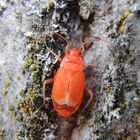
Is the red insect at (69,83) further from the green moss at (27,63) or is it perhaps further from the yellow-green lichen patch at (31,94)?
the green moss at (27,63)

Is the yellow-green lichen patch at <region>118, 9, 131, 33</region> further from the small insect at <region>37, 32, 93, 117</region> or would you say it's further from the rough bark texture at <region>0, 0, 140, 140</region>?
the small insect at <region>37, 32, 93, 117</region>

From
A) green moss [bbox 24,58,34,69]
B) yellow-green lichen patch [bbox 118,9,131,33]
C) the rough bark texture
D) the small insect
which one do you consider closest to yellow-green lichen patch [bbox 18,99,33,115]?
the rough bark texture

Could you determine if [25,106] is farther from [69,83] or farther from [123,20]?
[123,20]

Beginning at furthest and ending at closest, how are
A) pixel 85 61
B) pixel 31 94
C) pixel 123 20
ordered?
1. pixel 85 61
2. pixel 31 94
3. pixel 123 20

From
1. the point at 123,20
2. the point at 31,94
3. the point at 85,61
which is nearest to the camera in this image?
the point at 123,20

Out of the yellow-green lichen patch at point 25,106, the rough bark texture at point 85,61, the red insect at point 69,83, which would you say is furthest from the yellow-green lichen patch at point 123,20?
Result: the yellow-green lichen patch at point 25,106

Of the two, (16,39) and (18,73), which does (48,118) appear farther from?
(16,39)

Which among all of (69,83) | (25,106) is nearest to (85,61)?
(69,83)

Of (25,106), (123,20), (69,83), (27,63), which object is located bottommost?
(25,106)

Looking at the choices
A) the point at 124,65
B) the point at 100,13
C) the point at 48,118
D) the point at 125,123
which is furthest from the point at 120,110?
the point at 100,13
